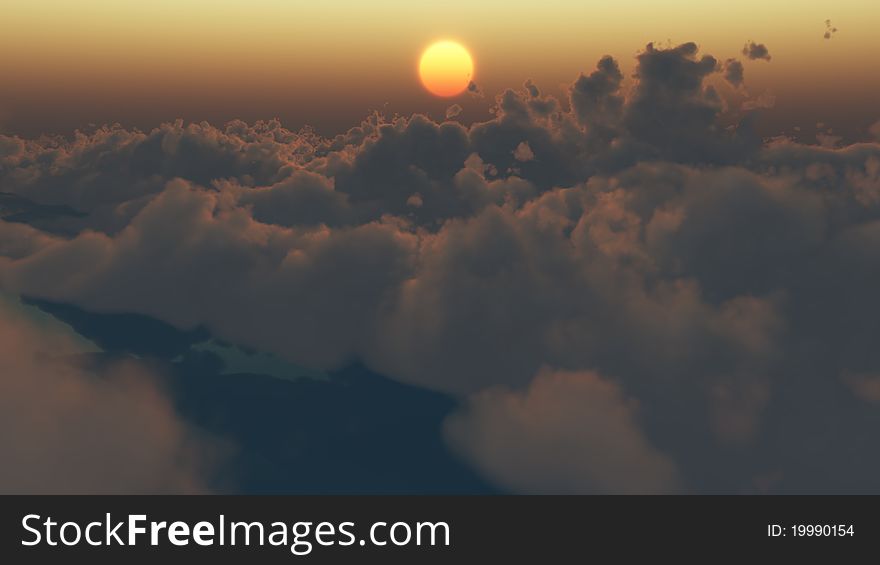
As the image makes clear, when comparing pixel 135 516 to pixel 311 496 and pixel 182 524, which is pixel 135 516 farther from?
pixel 311 496

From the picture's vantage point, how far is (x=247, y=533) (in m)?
80.4

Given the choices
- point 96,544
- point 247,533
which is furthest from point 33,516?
point 247,533

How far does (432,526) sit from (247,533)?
1798 cm

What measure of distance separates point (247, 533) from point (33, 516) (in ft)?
68.6

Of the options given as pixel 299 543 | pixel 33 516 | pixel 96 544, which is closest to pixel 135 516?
pixel 96 544

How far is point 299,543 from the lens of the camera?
80.8 meters

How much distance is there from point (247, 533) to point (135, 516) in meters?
11.1

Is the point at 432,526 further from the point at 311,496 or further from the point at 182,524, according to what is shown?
the point at 182,524

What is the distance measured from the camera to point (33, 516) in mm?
80688

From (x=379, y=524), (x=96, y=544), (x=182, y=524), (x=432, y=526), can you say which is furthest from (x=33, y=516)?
(x=432, y=526)

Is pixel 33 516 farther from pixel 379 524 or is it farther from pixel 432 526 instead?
pixel 432 526

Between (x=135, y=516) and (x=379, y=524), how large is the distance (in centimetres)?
2373

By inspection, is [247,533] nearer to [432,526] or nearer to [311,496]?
[311,496]

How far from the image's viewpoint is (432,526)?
269ft
